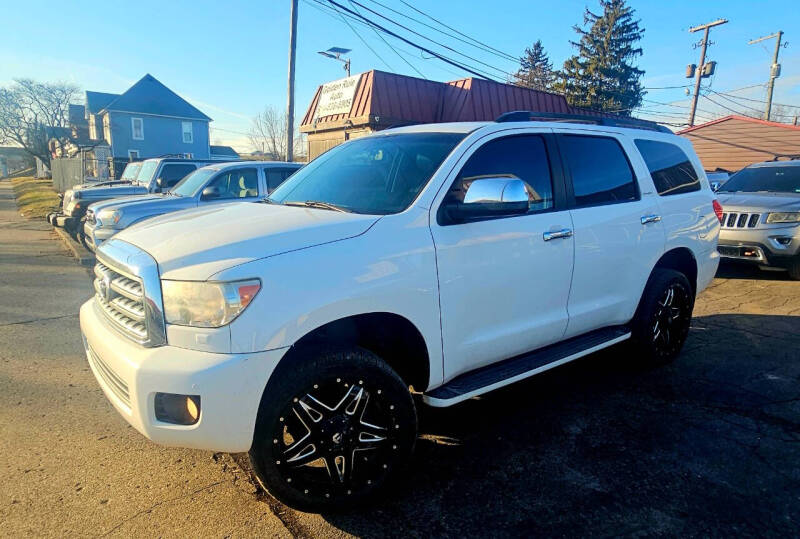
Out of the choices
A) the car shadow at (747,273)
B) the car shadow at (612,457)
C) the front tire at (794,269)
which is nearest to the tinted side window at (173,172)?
the car shadow at (612,457)

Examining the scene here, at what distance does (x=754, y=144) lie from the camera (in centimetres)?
2422

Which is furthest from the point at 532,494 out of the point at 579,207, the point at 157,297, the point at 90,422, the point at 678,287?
the point at 90,422

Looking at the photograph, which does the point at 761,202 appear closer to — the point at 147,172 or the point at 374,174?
the point at 374,174

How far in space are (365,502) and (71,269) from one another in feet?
26.0

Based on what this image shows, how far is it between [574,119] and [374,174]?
178 centimetres

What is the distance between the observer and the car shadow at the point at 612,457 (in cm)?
244

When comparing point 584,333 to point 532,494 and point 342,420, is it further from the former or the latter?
point 342,420

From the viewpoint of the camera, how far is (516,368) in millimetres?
3051

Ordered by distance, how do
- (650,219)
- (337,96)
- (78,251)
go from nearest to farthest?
(650,219)
(78,251)
(337,96)

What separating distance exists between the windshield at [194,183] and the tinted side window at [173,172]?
166 centimetres

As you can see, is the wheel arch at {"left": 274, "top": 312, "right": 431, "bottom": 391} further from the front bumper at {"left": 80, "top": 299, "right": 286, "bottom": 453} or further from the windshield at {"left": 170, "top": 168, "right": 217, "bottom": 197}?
the windshield at {"left": 170, "top": 168, "right": 217, "bottom": 197}

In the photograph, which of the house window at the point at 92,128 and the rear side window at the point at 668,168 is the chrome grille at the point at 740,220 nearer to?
the rear side window at the point at 668,168

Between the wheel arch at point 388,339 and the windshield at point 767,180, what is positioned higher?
the windshield at point 767,180

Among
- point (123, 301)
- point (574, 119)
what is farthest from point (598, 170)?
point (123, 301)
